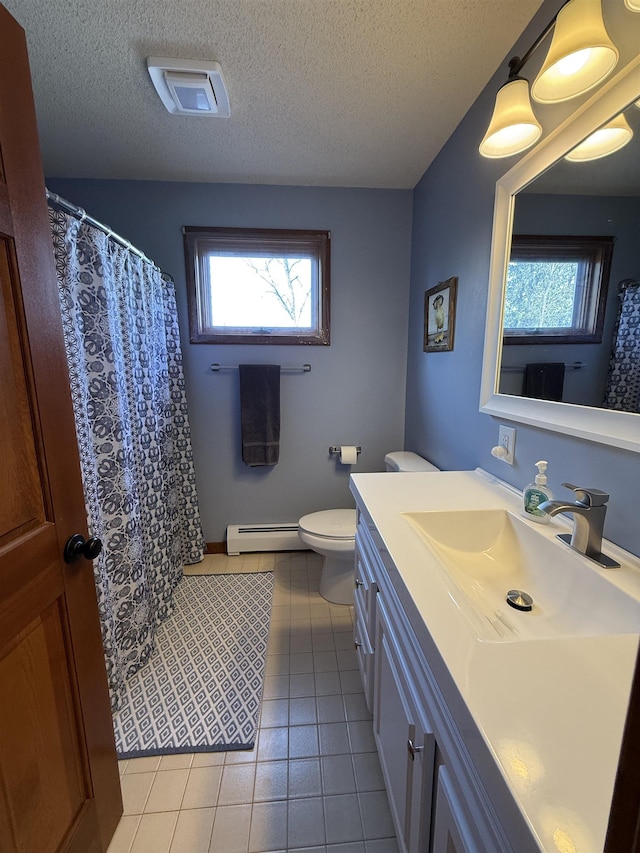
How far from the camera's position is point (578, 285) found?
967mm

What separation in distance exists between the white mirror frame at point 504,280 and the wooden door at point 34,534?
51.3 inches

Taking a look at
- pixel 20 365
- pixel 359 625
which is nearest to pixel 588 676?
pixel 359 625

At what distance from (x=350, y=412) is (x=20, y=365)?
1.91 m

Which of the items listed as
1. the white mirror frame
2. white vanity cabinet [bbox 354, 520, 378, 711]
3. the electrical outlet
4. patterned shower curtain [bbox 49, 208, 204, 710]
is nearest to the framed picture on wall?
the white mirror frame

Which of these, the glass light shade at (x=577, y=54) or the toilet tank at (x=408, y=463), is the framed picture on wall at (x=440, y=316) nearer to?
the toilet tank at (x=408, y=463)

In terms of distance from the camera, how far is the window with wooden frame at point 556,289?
918 mm

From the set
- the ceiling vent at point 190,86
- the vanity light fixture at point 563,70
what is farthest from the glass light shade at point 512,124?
the ceiling vent at point 190,86

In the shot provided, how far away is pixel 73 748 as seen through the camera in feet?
2.91

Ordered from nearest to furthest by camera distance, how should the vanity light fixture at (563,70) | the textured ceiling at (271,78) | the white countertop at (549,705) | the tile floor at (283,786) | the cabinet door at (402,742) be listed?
the white countertop at (549,705)
the cabinet door at (402,742)
the vanity light fixture at (563,70)
the tile floor at (283,786)
the textured ceiling at (271,78)

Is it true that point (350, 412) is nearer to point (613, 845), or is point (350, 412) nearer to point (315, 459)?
point (315, 459)

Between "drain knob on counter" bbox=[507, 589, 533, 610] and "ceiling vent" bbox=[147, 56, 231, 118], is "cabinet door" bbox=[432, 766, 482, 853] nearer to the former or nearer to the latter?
"drain knob on counter" bbox=[507, 589, 533, 610]

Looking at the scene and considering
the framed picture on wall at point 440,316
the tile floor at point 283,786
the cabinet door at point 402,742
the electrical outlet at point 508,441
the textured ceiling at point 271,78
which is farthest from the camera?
the framed picture on wall at point 440,316

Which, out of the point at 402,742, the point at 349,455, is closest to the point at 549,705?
the point at 402,742

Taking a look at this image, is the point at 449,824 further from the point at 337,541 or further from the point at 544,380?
the point at 337,541
